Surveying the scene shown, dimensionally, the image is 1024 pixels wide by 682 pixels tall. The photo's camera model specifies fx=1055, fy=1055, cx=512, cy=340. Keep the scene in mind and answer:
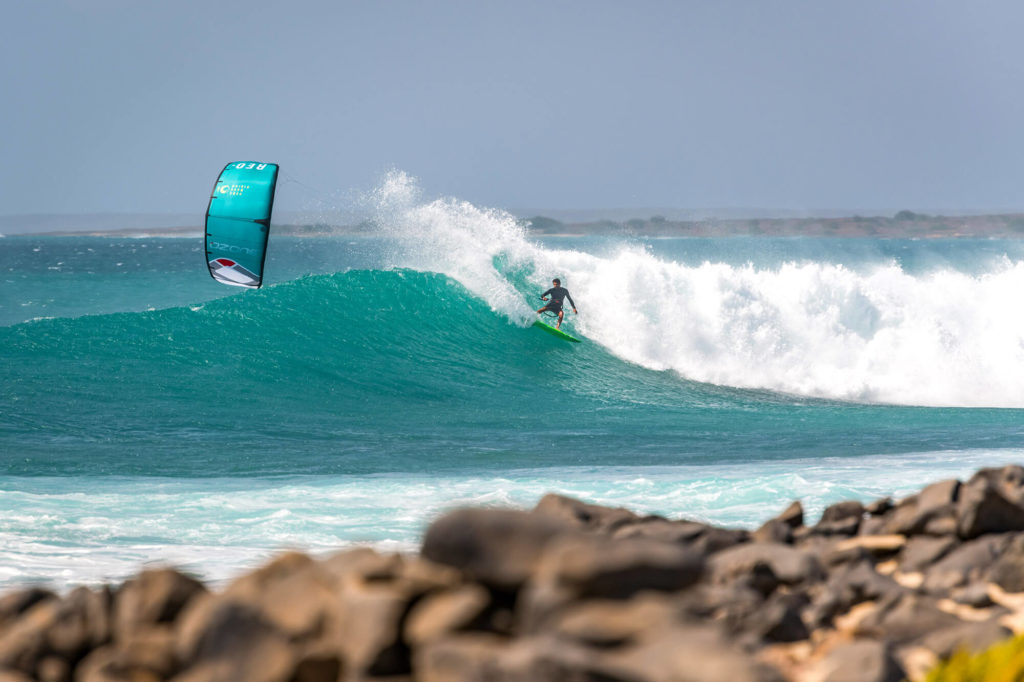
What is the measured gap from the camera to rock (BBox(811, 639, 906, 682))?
337 centimetres

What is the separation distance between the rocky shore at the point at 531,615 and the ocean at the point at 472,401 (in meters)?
2.79

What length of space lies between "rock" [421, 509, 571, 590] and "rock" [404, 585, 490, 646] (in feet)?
0.33

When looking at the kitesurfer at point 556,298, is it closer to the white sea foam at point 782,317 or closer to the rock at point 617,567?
the white sea foam at point 782,317

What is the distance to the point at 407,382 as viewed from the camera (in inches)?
653

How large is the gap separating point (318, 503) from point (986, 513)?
5597 millimetres

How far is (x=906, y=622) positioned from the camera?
404cm

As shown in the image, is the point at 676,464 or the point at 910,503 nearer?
the point at 910,503

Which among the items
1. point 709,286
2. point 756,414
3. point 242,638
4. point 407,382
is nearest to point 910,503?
point 242,638

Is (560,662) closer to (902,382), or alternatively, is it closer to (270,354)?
(270,354)

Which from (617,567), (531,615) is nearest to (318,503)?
(531,615)

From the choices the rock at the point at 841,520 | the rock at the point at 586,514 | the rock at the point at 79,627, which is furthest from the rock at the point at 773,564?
the rock at the point at 79,627

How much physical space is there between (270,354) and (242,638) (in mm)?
14631

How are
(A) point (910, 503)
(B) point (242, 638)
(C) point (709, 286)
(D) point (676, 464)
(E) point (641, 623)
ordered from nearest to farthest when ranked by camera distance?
(E) point (641, 623), (B) point (242, 638), (A) point (910, 503), (D) point (676, 464), (C) point (709, 286)

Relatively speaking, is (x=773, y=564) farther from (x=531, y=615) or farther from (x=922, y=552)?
(x=531, y=615)
